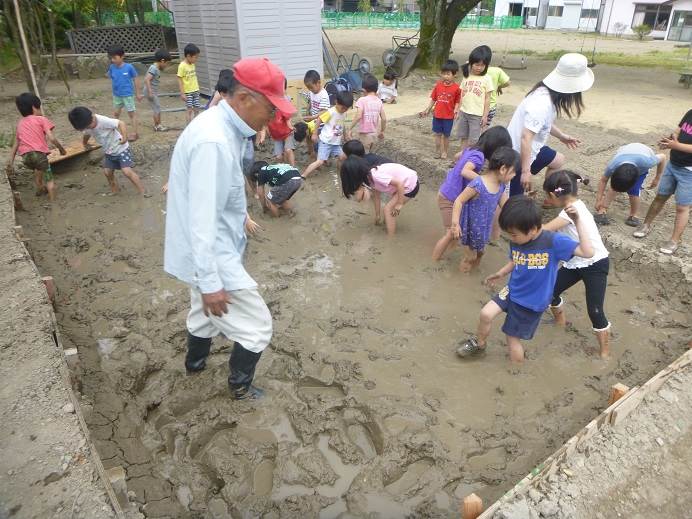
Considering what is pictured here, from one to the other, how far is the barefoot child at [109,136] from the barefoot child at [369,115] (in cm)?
281

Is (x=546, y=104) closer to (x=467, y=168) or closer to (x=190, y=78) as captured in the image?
(x=467, y=168)

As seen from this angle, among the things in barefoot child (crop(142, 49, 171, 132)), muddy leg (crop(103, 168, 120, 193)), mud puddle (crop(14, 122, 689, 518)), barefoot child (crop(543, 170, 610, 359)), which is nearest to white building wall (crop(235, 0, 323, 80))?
barefoot child (crop(142, 49, 171, 132))

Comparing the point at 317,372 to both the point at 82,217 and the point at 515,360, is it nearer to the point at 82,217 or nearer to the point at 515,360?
the point at 515,360

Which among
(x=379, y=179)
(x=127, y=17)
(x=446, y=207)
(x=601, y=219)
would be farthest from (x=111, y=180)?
(x=127, y=17)

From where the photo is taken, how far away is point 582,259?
323 cm

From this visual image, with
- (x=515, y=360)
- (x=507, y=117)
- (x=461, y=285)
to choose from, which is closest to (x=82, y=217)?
(x=461, y=285)

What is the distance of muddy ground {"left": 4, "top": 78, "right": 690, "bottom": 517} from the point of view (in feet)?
8.24

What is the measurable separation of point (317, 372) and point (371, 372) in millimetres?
354

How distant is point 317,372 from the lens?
3232mm

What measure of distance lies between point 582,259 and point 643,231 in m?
2.05

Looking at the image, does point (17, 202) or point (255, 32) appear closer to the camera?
point (17, 202)

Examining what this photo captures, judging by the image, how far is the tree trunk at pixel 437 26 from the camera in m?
14.0

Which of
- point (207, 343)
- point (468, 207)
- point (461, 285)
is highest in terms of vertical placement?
point (468, 207)

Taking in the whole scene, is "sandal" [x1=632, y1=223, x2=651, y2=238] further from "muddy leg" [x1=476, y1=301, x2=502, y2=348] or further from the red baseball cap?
the red baseball cap
